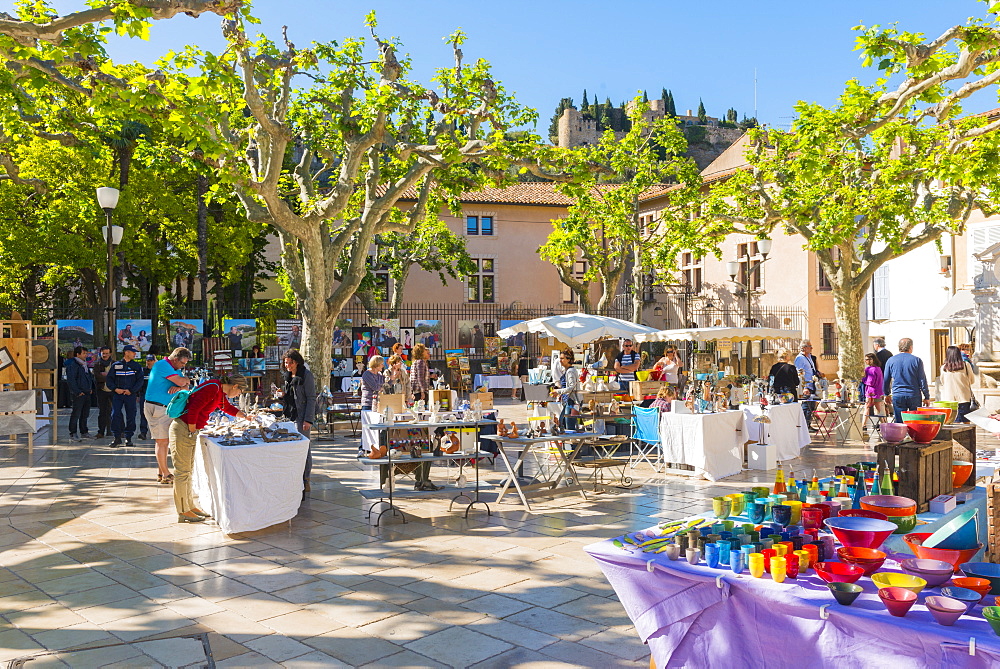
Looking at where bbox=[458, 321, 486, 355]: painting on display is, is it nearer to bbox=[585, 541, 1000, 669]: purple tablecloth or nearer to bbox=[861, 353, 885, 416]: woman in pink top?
bbox=[861, 353, 885, 416]: woman in pink top

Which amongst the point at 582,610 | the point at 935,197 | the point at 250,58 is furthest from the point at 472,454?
the point at 935,197

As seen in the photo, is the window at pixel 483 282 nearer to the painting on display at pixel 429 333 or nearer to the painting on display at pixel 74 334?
the painting on display at pixel 429 333

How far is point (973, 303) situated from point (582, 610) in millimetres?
19524

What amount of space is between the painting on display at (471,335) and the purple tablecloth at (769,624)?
25139mm

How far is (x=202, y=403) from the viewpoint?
7.25 meters

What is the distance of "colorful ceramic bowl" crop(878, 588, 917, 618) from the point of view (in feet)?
8.46

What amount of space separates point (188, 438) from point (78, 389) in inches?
292

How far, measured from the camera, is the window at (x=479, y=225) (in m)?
36.9

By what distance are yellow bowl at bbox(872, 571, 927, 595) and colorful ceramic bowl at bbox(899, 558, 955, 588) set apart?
3 cm

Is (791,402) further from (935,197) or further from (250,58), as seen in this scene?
(250,58)

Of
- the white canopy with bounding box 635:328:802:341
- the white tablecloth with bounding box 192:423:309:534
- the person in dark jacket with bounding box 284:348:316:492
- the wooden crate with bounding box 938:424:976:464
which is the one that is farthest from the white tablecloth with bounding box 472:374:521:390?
the wooden crate with bounding box 938:424:976:464

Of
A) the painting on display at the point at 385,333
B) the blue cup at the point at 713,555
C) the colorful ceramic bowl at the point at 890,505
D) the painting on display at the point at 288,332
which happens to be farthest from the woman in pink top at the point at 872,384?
the painting on display at the point at 385,333

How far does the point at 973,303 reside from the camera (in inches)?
802

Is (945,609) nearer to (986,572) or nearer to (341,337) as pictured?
(986,572)
